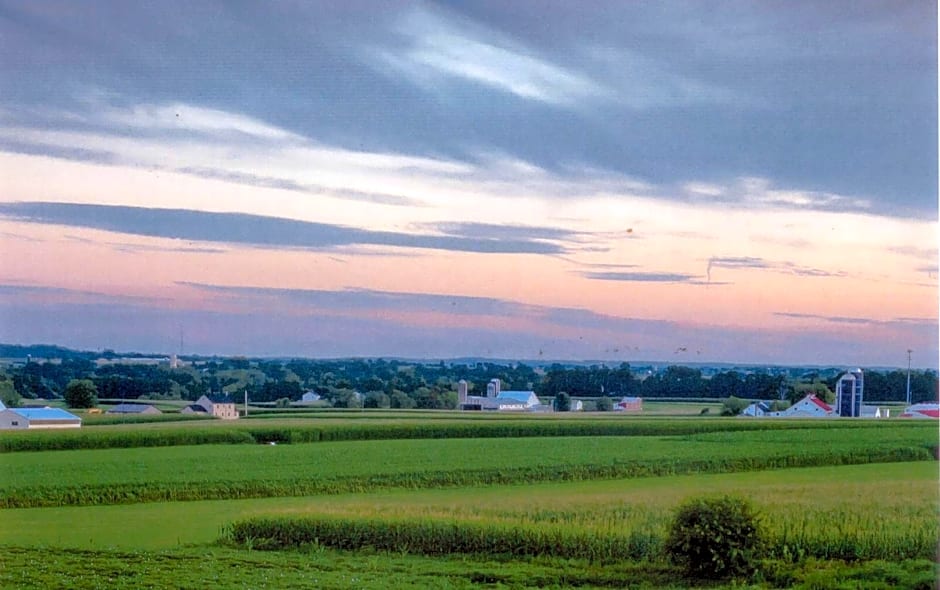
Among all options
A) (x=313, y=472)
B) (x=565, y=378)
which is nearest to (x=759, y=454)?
(x=565, y=378)

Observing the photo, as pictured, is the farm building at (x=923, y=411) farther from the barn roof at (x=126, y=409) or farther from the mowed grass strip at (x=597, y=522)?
the barn roof at (x=126, y=409)

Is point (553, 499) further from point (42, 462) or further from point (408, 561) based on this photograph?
point (42, 462)

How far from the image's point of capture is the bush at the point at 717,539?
586 centimetres

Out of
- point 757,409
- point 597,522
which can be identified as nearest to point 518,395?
point 597,522

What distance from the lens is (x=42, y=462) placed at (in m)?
6.65

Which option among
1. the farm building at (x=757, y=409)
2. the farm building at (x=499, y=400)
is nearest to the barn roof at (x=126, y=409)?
the farm building at (x=499, y=400)

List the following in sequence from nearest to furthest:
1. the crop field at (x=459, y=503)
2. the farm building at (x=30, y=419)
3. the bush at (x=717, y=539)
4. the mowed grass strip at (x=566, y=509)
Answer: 1. the bush at (x=717, y=539)
2. the crop field at (x=459, y=503)
3. the mowed grass strip at (x=566, y=509)
4. the farm building at (x=30, y=419)

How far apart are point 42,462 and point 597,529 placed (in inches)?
133

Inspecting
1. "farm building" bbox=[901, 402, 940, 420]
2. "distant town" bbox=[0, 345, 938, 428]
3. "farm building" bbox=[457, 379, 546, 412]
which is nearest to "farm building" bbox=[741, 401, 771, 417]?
"distant town" bbox=[0, 345, 938, 428]

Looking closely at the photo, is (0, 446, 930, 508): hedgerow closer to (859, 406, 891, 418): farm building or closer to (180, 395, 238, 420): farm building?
(859, 406, 891, 418): farm building

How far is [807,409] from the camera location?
23.2 feet

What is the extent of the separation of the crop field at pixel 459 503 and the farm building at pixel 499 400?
116 millimetres

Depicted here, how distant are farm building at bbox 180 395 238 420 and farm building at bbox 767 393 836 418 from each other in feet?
11.3

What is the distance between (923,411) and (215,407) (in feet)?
14.7
